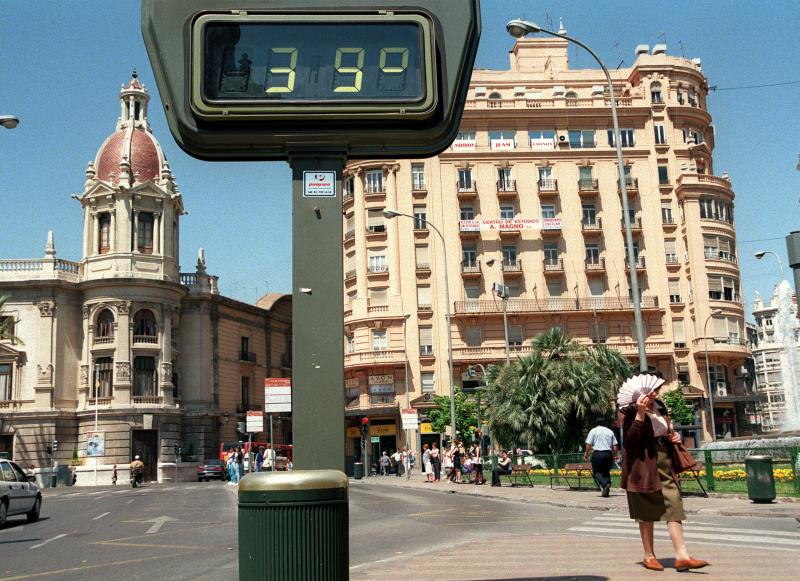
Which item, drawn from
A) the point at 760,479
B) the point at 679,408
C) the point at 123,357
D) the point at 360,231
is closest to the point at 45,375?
the point at 123,357

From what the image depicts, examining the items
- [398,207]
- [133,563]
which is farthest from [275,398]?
[398,207]

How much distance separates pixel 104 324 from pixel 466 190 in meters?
25.2

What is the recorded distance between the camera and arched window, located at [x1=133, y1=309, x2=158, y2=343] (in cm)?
5544

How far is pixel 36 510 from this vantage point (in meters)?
19.7

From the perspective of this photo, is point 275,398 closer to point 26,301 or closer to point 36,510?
point 36,510

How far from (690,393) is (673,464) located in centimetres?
5022

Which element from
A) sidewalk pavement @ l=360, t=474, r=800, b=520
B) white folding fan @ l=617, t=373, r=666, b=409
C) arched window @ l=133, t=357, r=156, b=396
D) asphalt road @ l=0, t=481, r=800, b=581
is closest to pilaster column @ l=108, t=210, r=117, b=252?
arched window @ l=133, t=357, r=156, b=396

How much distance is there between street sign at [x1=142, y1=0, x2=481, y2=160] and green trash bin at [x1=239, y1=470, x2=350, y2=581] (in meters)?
1.97

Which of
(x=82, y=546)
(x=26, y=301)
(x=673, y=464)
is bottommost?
(x=82, y=546)

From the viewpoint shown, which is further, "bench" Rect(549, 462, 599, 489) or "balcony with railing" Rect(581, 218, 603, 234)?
"balcony with railing" Rect(581, 218, 603, 234)

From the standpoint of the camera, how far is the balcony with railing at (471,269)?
181 ft

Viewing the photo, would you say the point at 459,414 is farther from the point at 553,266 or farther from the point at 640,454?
the point at 640,454

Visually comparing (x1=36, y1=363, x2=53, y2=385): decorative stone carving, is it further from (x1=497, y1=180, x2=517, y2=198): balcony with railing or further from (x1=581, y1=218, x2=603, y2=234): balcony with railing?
(x1=581, y1=218, x2=603, y2=234): balcony with railing

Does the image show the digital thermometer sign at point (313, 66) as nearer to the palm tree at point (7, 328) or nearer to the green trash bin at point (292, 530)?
the green trash bin at point (292, 530)
